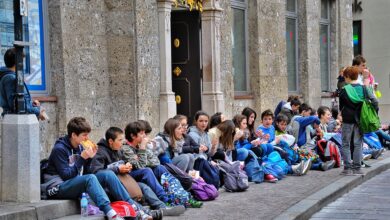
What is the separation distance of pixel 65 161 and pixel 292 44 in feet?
41.9

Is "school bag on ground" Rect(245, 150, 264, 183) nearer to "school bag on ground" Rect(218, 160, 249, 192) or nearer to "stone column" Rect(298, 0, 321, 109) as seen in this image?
"school bag on ground" Rect(218, 160, 249, 192)

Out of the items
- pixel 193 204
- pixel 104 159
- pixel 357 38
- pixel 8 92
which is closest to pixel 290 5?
pixel 357 38

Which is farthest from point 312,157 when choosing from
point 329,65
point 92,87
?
point 329,65

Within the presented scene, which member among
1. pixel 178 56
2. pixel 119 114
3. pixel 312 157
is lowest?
pixel 312 157

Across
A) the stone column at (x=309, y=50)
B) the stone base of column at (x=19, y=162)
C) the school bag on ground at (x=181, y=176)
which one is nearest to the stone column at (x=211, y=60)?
the stone column at (x=309, y=50)

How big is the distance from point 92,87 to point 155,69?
1.52m

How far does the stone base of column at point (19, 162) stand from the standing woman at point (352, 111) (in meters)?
6.00

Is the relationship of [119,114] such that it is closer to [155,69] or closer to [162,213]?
[155,69]

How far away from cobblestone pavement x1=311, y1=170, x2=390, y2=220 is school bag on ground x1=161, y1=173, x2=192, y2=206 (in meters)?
1.59

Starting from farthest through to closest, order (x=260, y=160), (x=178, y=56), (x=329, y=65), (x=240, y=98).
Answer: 1. (x=329, y=65)
2. (x=240, y=98)
3. (x=178, y=56)
4. (x=260, y=160)

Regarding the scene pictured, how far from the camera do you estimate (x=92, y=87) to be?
1247cm

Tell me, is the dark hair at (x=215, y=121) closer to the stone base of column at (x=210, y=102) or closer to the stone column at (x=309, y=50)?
the stone base of column at (x=210, y=102)

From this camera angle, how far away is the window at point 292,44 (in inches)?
788

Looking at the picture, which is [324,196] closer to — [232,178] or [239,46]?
[232,178]
